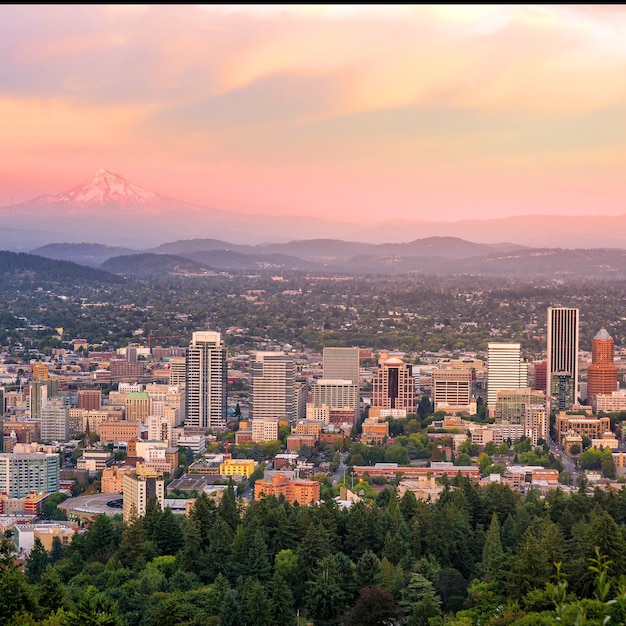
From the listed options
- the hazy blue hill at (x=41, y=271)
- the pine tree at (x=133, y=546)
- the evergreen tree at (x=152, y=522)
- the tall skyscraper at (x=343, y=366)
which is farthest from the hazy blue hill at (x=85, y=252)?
the pine tree at (x=133, y=546)

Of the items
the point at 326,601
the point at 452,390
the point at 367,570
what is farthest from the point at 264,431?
the point at 326,601

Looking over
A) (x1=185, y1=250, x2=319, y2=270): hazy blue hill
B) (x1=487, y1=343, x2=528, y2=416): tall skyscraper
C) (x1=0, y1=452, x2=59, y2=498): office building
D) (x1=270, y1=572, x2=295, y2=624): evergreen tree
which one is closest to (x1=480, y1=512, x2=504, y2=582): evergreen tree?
(x1=270, y1=572, x2=295, y2=624): evergreen tree

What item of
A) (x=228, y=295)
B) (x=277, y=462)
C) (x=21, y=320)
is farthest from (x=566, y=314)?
(x=228, y=295)

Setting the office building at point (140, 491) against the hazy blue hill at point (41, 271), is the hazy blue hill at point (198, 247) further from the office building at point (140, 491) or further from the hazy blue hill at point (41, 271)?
the office building at point (140, 491)

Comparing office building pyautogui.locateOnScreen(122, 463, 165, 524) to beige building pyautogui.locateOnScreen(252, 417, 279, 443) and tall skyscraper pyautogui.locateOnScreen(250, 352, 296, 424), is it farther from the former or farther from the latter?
tall skyscraper pyautogui.locateOnScreen(250, 352, 296, 424)

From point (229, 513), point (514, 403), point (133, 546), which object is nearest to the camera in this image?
point (133, 546)

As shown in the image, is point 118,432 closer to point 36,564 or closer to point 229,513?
point 229,513
